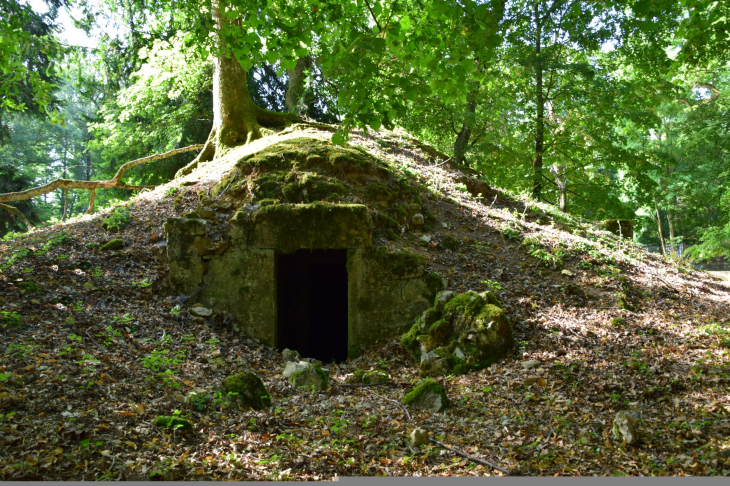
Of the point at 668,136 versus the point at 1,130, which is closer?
the point at 1,130

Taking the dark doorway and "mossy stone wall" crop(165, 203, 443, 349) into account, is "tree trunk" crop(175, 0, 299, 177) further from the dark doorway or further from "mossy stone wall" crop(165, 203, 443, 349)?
"mossy stone wall" crop(165, 203, 443, 349)

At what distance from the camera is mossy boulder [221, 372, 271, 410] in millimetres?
4402

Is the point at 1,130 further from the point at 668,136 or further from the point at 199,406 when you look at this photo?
the point at 668,136

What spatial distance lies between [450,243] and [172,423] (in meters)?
5.50

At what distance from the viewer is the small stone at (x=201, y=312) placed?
6578 millimetres

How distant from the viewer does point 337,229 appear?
6.84 metres

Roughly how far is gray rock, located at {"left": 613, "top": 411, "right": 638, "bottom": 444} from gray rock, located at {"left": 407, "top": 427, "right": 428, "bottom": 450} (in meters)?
1.56

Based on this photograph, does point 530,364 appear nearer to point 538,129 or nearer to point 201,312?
point 201,312

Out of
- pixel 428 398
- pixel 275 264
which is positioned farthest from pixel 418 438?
pixel 275 264

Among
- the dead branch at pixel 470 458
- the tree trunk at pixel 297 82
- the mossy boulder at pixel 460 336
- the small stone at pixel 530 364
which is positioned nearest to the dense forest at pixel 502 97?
the tree trunk at pixel 297 82

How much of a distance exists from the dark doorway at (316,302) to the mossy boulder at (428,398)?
392 cm

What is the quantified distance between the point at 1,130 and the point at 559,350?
57.2 ft

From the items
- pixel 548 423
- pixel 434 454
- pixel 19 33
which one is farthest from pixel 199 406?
pixel 19 33

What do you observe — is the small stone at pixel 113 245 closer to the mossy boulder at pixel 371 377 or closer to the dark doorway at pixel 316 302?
the dark doorway at pixel 316 302
